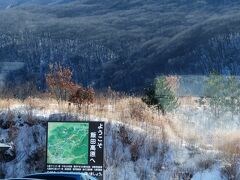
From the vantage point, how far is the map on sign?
11.9m

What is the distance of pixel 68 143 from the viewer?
11992mm

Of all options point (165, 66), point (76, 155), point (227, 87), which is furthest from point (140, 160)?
point (165, 66)

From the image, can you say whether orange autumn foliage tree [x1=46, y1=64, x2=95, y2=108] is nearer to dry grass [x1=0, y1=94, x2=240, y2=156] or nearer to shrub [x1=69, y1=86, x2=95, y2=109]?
shrub [x1=69, y1=86, x2=95, y2=109]

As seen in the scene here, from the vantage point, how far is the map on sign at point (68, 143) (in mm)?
11883

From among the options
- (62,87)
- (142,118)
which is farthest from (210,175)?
(62,87)

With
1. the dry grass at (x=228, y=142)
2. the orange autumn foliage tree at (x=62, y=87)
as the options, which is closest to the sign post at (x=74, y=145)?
the dry grass at (x=228, y=142)

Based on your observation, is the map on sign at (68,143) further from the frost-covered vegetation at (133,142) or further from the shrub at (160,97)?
the shrub at (160,97)

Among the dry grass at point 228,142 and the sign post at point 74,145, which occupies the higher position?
the sign post at point 74,145

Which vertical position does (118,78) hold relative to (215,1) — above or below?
below

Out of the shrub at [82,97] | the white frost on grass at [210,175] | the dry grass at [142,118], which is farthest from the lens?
the shrub at [82,97]

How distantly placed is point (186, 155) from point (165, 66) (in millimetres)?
45375

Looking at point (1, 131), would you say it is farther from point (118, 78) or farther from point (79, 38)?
point (79, 38)

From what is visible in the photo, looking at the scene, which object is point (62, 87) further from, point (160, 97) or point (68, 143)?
point (68, 143)

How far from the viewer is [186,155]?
46.9 feet
